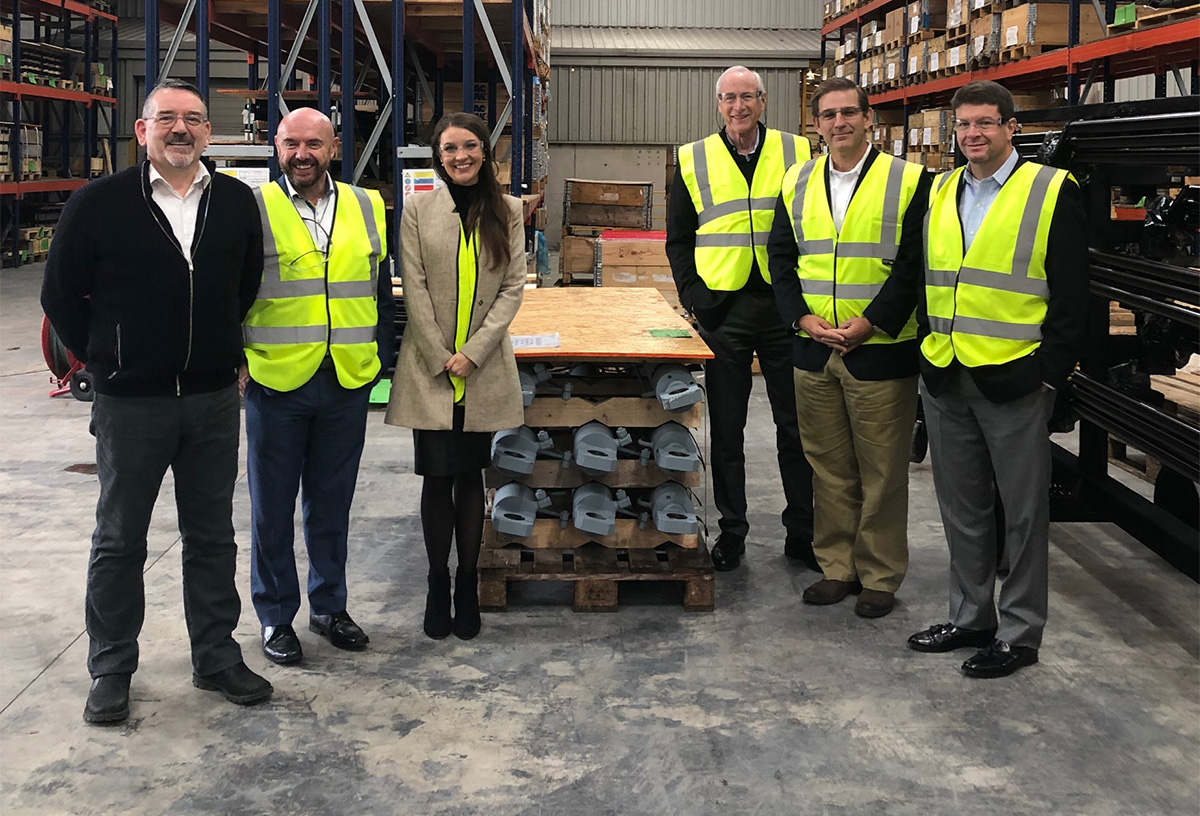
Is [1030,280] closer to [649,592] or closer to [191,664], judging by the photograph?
[649,592]

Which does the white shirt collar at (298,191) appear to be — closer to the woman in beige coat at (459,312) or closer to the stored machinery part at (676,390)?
the woman in beige coat at (459,312)

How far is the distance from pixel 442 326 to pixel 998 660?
224 cm

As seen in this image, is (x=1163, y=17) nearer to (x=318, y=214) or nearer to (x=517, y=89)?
(x=517, y=89)

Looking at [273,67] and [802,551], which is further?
[273,67]

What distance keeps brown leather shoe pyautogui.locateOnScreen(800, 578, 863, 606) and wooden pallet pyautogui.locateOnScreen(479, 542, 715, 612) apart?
41 centimetres

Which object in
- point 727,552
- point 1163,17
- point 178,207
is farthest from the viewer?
point 1163,17

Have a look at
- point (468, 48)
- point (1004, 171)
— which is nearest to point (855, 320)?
point (1004, 171)

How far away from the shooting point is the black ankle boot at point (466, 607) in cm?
430

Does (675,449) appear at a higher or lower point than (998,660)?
higher

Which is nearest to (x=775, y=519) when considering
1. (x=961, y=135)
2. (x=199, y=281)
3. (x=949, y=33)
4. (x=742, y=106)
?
(x=742, y=106)

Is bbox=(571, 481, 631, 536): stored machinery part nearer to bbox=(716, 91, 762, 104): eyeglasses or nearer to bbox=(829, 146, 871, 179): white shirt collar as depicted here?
bbox=(829, 146, 871, 179): white shirt collar

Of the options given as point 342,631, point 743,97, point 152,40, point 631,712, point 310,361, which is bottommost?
point 631,712

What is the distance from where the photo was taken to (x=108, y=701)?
3570mm

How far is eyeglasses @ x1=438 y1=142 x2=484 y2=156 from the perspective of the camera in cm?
394
